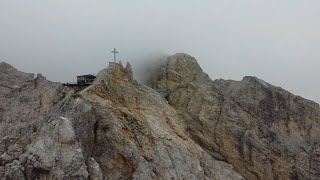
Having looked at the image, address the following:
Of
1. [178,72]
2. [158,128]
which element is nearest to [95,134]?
[158,128]

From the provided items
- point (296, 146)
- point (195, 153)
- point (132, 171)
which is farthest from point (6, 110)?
point (296, 146)

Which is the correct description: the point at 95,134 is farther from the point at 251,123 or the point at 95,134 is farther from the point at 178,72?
the point at 178,72

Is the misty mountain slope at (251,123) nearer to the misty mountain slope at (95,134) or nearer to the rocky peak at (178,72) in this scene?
the rocky peak at (178,72)

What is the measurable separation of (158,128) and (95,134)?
9.43m

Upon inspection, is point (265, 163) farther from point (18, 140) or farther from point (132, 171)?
point (18, 140)

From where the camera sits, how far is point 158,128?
79.6 metres

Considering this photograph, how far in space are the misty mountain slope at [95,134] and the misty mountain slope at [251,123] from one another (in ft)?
15.6

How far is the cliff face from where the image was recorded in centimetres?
7062

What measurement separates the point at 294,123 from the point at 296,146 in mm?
5269

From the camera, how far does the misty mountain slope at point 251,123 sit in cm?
8731

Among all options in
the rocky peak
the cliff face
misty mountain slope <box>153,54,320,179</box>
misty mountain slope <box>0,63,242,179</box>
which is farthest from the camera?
the rocky peak

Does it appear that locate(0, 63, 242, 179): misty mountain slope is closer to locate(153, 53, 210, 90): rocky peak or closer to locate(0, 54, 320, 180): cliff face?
locate(0, 54, 320, 180): cliff face

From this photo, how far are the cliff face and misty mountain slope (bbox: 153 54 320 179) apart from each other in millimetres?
163

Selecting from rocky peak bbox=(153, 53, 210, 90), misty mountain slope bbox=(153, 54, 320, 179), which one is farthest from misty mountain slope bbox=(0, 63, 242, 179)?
rocky peak bbox=(153, 53, 210, 90)
